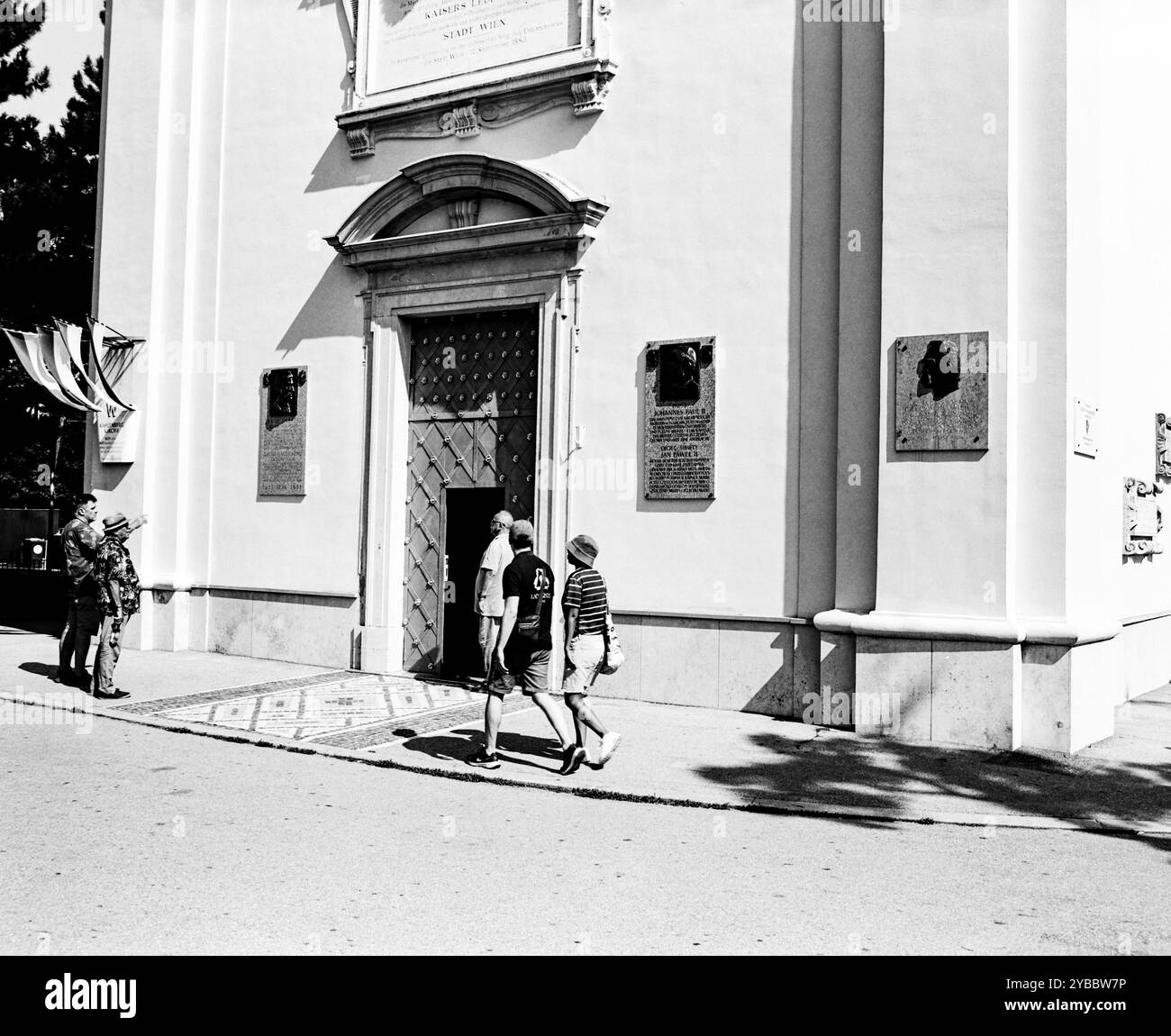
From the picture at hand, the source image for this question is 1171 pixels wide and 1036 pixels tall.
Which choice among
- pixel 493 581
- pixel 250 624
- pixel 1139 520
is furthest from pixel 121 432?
pixel 1139 520

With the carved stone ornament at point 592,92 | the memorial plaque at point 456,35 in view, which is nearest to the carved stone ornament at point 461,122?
the memorial plaque at point 456,35

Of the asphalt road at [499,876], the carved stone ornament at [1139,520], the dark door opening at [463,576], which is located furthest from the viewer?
the dark door opening at [463,576]

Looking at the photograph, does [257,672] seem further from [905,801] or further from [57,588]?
[57,588]

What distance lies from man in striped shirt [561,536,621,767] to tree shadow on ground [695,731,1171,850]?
1.03m

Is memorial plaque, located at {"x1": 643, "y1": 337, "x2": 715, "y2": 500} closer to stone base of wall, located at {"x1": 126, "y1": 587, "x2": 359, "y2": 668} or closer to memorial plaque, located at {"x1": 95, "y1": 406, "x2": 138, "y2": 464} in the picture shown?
stone base of wall, located at {"x1": 126, "y1": 587, "x2": 359, "y2": 668}

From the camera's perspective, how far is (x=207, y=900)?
5.01 meters

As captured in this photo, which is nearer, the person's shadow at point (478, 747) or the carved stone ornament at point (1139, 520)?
the person's shadow at point (478, 747)

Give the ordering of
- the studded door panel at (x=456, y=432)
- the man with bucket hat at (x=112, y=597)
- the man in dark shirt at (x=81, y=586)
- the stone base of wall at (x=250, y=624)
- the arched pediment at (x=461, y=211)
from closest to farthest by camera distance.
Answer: the man with bucket hat at (x=112, y=597), the man in dark shirt at (x=81, y=586), the arched pediment at (x=461, y=211), the studded door panel at (x=456, y=432), the stone base of wall at (x=250, y=624)

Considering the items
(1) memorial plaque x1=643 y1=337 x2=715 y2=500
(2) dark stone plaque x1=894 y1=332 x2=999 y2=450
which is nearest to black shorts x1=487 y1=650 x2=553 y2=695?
(1) memorial plaque x1=643 y1=337 x2=715 y2=500

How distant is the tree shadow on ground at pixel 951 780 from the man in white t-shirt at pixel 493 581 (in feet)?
9.61

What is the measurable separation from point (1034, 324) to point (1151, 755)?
135 inches

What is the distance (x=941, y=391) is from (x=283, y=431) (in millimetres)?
7631

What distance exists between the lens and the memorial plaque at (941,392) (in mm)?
9062

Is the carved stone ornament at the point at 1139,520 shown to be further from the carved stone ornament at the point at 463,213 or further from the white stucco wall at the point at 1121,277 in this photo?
the carved stone ornament at the point at 463,213
